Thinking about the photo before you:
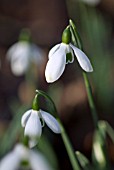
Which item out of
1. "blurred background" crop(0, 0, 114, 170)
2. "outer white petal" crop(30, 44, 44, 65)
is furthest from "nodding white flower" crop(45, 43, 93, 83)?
"outer white petal" crop(30, 44, 44, 65)

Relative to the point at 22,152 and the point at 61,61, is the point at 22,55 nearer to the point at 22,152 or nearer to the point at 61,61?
the point at 61,61

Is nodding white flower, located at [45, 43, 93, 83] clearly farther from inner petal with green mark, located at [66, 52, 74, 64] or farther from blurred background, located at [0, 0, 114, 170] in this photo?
blurred background, located at [0, 0, 114, 170]

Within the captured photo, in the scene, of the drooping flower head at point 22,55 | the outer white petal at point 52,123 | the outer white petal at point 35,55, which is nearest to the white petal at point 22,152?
the outer white petal at point 52,123

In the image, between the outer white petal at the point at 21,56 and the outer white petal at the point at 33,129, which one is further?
the outer white petal at the point at 21,56

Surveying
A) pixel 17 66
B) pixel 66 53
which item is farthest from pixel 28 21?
pixel 66 53

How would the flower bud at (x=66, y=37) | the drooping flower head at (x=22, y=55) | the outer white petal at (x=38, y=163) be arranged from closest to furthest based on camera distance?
the outer white petal at (x=38, y=163), the flower bud at (x=66, y=37), the drooping flower head at (x=22, y=55)

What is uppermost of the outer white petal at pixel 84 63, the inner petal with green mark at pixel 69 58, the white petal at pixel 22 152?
the inner petal with green mark at pixel 69 58

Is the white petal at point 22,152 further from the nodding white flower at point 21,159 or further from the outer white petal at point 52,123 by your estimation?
the outer white petal at point 52,123
